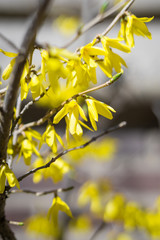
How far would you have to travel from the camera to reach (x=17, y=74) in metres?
0.44

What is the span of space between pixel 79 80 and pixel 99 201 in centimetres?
103

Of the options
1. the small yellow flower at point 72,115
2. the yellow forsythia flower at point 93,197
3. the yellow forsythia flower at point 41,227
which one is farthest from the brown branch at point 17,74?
the yellow forsythia flower at point 41,227

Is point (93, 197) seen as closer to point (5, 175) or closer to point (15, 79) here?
point (5, 175)

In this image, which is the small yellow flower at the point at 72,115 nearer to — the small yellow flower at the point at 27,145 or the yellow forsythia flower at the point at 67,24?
the small yellow flower at the point at 27,145

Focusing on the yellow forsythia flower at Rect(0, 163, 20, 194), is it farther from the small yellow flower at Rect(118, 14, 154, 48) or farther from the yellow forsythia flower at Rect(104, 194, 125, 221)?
the yellow forsythia flower at Rect(104, 194, 125, 221)

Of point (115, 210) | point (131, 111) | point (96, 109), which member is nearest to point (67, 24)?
point (131, 111)

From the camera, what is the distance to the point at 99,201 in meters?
1.44

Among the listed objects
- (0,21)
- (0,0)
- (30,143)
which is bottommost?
(30,143)

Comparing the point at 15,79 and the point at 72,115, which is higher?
the point at 15,79

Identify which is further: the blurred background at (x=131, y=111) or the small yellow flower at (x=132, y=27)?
the blurred background at (x=131, y=111)

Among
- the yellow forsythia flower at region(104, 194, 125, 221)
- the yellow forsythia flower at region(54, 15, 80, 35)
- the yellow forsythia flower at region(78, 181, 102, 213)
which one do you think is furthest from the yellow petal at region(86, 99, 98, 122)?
the yellow forsythia flower at region(54, 15, 80, 35)

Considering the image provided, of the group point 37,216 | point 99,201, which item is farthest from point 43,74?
point 37,216

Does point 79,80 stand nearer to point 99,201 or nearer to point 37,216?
point 99,201

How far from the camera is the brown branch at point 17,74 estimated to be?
385mm
